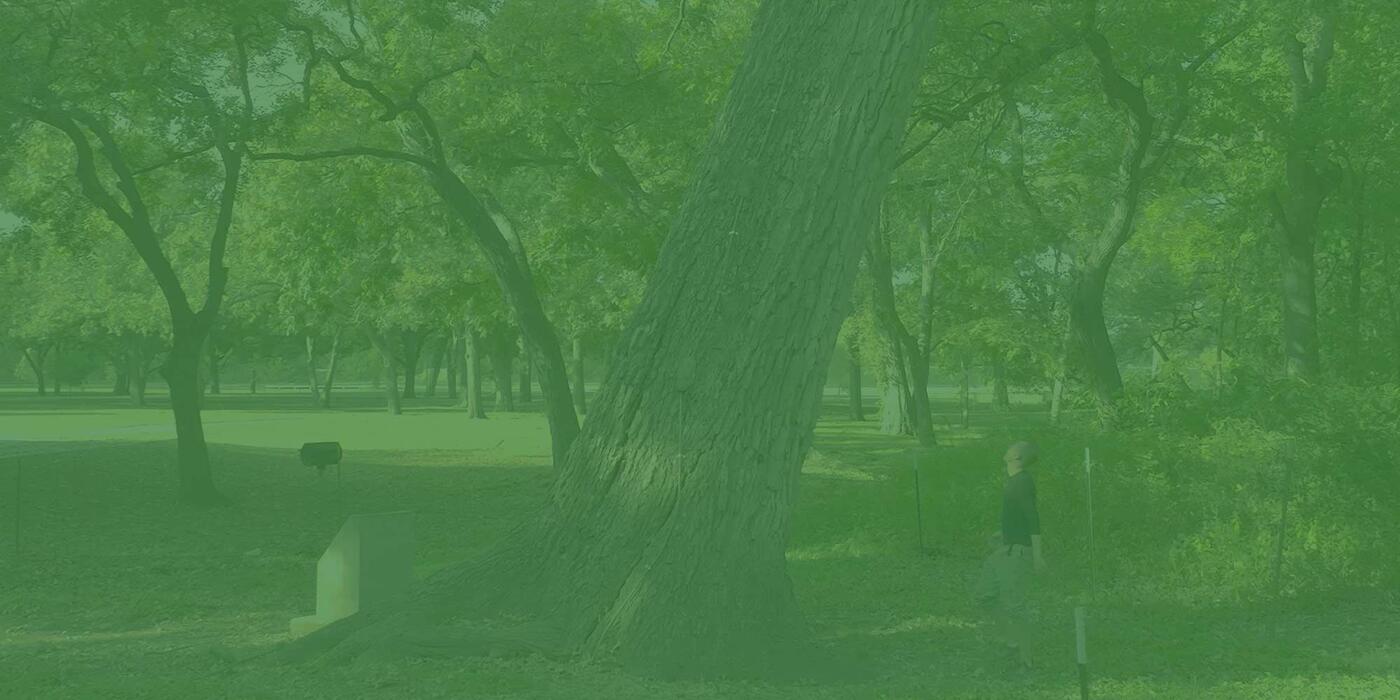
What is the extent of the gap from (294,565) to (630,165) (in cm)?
1244

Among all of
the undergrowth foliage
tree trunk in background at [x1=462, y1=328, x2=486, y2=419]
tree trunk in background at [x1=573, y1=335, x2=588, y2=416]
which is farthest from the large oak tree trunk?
tree trunk in background at [x1=573, y1=335, x2=588, y2=416]

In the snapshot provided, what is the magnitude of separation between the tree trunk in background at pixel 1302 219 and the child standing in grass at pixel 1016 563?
13.3 metres

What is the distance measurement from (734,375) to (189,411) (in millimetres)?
14304

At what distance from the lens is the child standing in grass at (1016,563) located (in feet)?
31.2

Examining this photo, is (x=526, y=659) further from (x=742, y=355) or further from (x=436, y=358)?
(x=436, y=358)

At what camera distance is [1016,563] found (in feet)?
31.3

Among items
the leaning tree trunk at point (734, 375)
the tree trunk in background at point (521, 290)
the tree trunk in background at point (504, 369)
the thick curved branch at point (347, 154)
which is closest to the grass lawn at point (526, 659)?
the leaning tree trunk at point (734, 375)

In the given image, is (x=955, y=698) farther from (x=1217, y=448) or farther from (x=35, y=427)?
(x=35, y=427)

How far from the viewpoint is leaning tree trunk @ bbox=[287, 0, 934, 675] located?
934 cm

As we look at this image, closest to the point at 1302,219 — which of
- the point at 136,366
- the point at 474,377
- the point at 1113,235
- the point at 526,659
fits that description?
the point at 1113,235

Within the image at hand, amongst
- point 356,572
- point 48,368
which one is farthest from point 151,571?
point 48,368

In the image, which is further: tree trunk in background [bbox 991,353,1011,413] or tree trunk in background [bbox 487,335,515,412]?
tree trunk in background [bbox 487,335,515,412]

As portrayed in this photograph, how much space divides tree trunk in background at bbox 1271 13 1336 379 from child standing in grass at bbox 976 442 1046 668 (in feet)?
43.6

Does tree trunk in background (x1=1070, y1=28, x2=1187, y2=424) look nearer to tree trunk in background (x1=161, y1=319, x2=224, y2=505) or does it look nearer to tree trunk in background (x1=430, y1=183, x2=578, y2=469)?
tree trunk in background (x1=430, y1=183, x2=578, y2=469)
